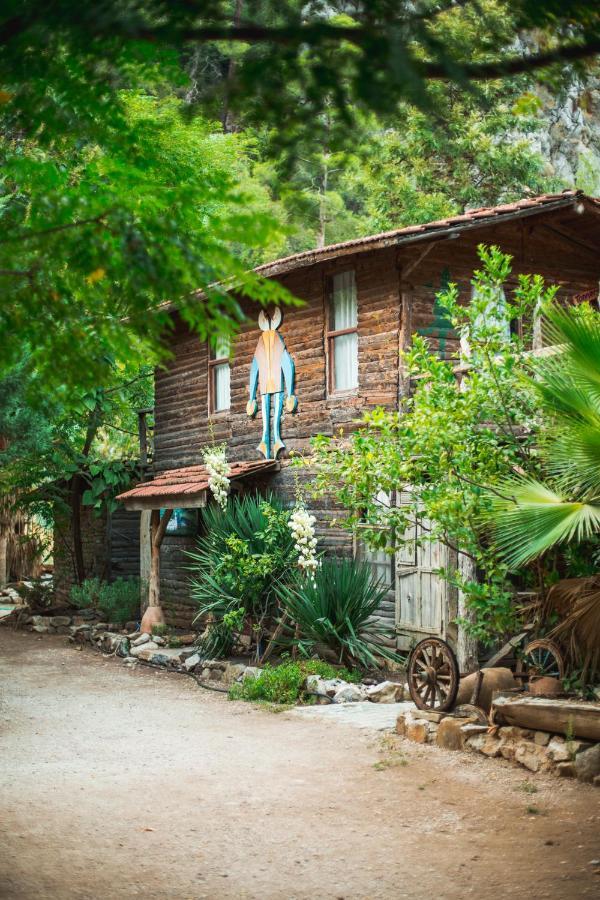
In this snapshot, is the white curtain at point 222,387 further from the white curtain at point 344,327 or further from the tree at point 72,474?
the white curtain at point 344,327

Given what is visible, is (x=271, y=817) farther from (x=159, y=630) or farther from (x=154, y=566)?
(x=154, y=566)

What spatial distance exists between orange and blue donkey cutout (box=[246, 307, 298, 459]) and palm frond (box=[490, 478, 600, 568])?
830 cm

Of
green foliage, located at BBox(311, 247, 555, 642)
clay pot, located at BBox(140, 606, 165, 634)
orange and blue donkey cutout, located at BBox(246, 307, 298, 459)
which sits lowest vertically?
clay pot, located at BBox(140, 606, 165, 634)

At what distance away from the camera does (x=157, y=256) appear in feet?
12.5

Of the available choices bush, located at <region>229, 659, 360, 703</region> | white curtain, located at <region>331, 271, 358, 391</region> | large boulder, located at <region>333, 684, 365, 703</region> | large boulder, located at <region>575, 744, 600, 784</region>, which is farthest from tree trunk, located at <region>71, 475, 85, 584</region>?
large boulder, located at <region>575, 744, 600, 784</region>

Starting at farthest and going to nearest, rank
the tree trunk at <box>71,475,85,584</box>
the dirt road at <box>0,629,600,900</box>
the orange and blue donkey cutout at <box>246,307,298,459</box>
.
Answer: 1. the tree trunk at <box>71,475,85,584</box>
2. the orange and blue donkey cutout at <box>246,307,298,459</box>
3. the dirt road at <box>0,629,600,900</box>

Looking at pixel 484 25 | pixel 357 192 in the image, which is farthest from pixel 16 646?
pixel 357 192

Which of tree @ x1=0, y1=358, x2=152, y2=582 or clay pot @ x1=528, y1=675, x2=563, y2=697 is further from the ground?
tree @ x1=0, y1=358, x2=152, y2=582

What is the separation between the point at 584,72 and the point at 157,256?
1837 millimetres

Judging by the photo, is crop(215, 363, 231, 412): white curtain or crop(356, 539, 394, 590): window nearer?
crop(356, 539, 394, 590): window

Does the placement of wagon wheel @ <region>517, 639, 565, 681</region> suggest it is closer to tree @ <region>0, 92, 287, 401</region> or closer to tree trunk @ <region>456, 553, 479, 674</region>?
tree trunk @ <region>456, 553, 479, 674</region>

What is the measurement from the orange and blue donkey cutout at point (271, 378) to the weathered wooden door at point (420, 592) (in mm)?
3597

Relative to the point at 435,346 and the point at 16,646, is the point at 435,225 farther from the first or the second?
the point at 16,646

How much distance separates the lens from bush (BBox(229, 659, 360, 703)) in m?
11.2
